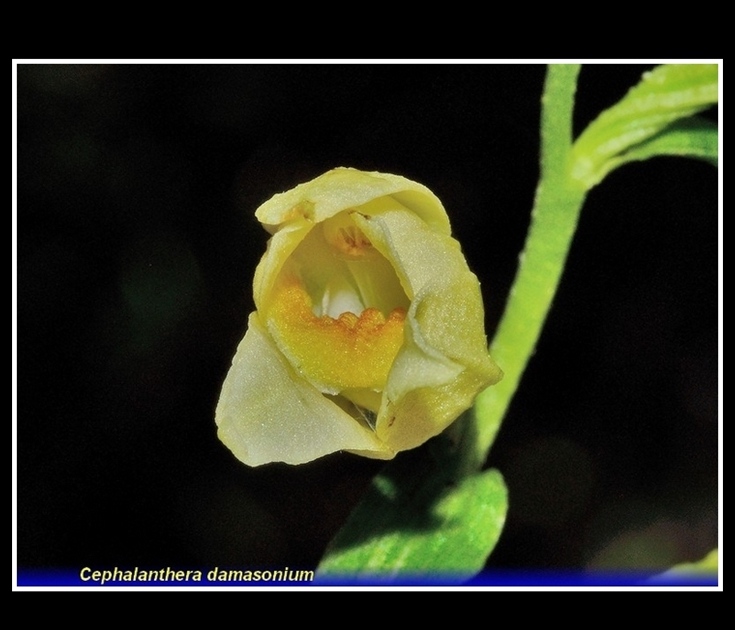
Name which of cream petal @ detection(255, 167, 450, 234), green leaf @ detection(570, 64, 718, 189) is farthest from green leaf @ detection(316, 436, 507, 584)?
green leaf @ detection(570, 64, 718, 189)

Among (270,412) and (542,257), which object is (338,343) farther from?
(542,257)

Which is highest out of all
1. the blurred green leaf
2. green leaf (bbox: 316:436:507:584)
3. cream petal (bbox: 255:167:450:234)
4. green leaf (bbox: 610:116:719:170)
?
green leaf (bbox: 610:116:719:170)

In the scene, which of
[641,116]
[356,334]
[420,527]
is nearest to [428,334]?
[356,334]

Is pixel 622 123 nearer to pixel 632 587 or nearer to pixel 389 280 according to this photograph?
pixel 389 280

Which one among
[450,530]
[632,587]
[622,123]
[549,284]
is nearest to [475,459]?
[450,530]

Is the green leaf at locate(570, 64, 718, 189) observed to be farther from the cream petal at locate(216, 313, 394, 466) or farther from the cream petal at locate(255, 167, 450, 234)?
the cream petal at locate(216, 313, 394, 466)
